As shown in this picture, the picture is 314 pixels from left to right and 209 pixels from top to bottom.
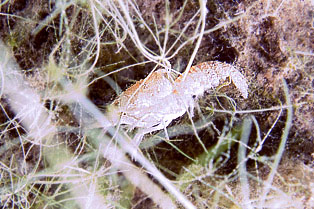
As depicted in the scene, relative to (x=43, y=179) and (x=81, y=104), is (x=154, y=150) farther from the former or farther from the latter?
(x=43, y=179)

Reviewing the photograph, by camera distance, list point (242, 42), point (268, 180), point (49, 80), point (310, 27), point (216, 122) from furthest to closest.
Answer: point (49, 80) < point (216, 122) < point (268, 180) < point (242, 42) < point (310, 27)

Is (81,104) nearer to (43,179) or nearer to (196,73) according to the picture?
(43,179)

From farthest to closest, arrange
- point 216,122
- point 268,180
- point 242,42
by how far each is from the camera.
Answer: point 216,122 → point 268,180 → point 242,42

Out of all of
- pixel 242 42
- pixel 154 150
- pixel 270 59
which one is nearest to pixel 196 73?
pixel 242 42

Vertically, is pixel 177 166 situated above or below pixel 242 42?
below

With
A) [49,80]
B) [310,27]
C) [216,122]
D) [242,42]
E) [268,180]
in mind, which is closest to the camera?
[310,27]

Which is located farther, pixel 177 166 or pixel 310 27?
pixel 177 166

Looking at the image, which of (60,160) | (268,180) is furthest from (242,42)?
(60,160)

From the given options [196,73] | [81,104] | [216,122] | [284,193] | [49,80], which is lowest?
[284,193]

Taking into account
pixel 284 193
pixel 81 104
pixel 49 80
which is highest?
pixel 49 80
